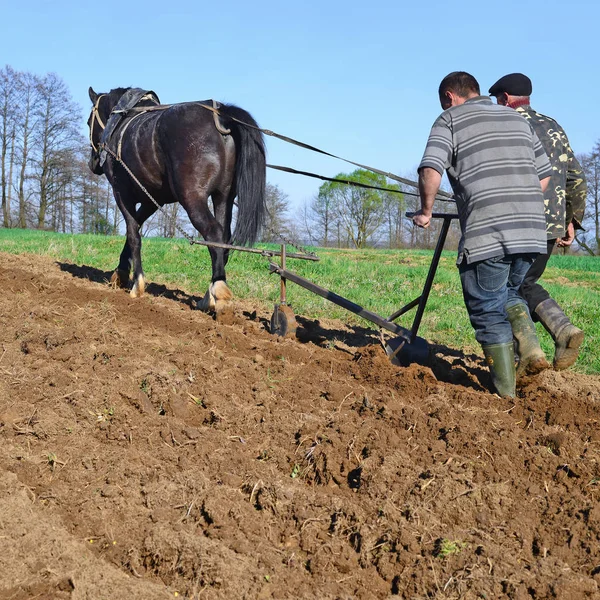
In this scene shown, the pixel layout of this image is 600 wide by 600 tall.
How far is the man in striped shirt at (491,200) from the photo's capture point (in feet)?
14.0

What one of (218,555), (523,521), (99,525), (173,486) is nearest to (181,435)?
(173,486)

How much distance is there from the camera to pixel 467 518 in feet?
9.37

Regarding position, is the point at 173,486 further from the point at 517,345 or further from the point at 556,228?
the point at 556,228

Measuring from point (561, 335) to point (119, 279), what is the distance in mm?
5723

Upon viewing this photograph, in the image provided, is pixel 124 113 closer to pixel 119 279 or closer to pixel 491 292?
pixel 119 279

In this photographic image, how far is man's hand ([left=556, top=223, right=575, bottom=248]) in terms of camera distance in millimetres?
5172

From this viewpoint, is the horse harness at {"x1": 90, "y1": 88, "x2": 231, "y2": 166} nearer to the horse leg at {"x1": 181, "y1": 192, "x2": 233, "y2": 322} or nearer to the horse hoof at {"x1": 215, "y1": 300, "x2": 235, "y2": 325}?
the horse leg at {"x1": 181, "y1": 192, "x2": 233, "y2": 322}

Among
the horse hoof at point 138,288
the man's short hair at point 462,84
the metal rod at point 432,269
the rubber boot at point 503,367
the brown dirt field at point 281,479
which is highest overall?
the man's short hair at point 462,84

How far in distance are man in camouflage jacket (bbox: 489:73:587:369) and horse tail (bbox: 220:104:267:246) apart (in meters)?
2.68

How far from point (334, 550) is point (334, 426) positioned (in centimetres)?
101

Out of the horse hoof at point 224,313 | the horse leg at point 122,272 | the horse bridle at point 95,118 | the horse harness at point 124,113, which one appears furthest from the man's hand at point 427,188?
the horse bridle at point 95,118

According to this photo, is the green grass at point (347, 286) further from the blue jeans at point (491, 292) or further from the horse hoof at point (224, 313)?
the blue jeans at point (491, 292)

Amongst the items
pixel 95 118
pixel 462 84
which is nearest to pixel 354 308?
pixel 462 84

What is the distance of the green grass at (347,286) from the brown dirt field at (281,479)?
2.22 meters
